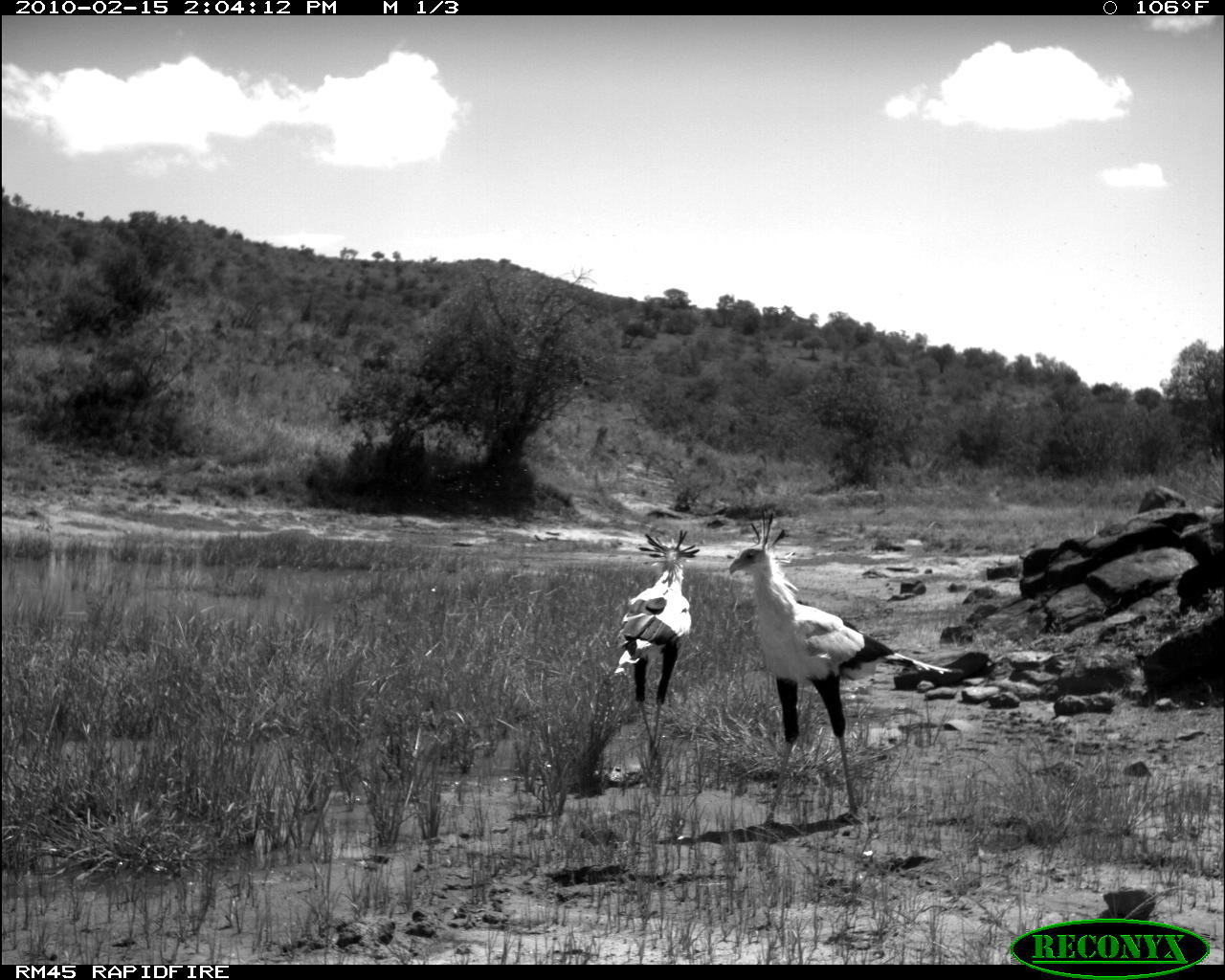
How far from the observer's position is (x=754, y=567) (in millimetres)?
1815

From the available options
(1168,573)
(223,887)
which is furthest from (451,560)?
(1168,573)

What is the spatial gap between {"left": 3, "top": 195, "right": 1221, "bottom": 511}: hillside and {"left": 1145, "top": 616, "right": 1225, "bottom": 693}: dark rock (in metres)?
1.84

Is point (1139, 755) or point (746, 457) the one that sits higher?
point (746, 457)

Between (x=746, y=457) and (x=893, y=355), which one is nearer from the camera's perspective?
(x=893, y=355)

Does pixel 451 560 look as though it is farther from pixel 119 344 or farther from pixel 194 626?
pixel 119 344

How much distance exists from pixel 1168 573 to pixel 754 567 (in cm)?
722

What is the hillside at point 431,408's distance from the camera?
14.0 ft

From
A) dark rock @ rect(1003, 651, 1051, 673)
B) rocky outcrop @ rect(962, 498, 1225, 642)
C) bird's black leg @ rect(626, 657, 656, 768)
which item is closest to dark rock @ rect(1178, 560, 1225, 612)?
rocky outcrop @ rect(962, 498, 1225, 642)

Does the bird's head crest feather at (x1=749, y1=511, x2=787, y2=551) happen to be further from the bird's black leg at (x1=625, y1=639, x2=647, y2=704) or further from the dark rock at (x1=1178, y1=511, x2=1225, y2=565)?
the dark rock at (x1=1178, y1=511, x2=1225, y2=565)

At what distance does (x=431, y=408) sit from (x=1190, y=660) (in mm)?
14986

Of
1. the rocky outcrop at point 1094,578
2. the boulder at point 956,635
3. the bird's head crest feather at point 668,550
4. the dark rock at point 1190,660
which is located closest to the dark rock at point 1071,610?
the rocky outcrop at point 1094,578

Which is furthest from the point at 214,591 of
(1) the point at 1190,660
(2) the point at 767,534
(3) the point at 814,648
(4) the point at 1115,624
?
(1) the point at 1190,660

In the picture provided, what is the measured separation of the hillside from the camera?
425 centimetres

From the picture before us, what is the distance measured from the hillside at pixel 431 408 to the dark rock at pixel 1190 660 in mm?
1835
